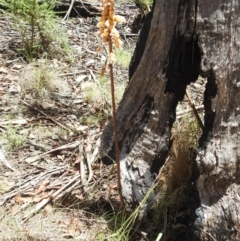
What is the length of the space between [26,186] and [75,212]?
373mm

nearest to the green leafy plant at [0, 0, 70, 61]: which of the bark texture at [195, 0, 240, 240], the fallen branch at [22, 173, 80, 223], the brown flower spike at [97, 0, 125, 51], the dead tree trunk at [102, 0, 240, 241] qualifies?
the fallen branch at [22, 173, 80, 223]

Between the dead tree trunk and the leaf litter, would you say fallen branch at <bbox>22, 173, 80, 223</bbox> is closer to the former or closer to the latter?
the leaf litter

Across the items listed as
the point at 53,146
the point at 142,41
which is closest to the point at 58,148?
the point at 53,146

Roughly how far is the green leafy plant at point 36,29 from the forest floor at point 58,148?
4.5 inches

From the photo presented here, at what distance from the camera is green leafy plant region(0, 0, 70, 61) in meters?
4.19

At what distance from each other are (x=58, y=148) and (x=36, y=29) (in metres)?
1.65

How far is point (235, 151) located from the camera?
2.37m

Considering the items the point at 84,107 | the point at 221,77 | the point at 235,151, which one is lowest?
the point at 84,107

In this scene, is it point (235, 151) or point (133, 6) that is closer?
point (235, 151)

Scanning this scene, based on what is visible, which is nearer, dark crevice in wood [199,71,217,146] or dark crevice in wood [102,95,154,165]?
dark crevice in wood [199,71,217,146]

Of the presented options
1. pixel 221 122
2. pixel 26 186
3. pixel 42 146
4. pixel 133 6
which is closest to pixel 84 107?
pixel 42 146

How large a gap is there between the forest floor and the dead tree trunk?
0.87 feet

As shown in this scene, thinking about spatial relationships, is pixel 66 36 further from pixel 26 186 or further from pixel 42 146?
Answer: pixel 26 186

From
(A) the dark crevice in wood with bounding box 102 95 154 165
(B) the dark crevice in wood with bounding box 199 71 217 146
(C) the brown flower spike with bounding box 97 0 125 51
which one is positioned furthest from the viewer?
(A) the dark crevice in wood with bounding box 102 95 154 165
